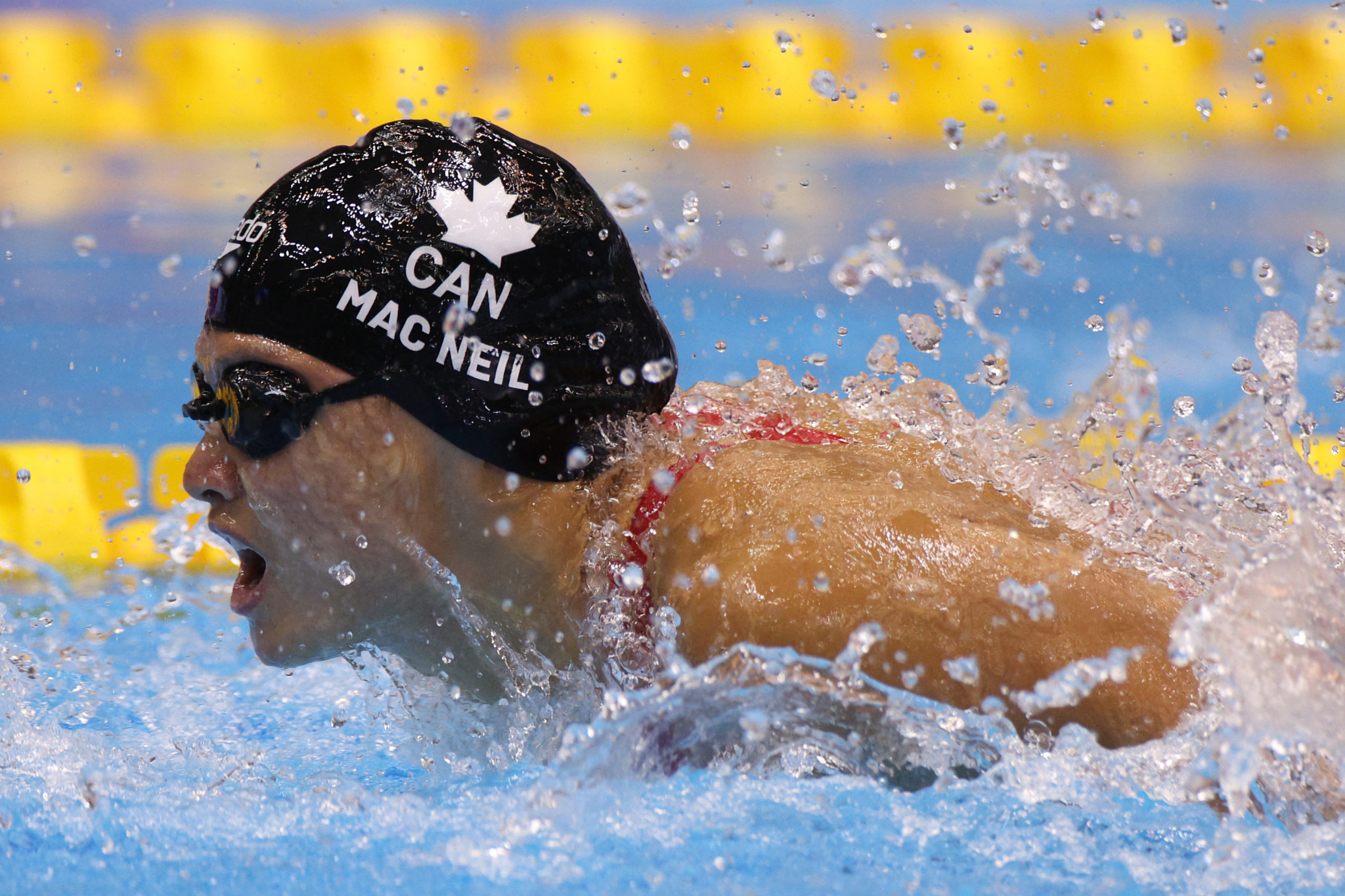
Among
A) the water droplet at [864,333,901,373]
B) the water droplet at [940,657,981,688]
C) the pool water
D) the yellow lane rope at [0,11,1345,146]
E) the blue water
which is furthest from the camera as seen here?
the yellow lane rope at [0,11,1345,146]

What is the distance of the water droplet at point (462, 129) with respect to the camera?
1.56 metres

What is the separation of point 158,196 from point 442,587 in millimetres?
4177

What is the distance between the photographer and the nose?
152 centimetres

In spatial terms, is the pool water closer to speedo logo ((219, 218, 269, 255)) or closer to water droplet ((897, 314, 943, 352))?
water droplet ((897, 314, 943, 352))

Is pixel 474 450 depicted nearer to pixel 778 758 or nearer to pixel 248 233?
pixel 248 233

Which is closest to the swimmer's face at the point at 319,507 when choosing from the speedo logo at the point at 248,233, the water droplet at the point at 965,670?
the speedo logo at the point at 248,233

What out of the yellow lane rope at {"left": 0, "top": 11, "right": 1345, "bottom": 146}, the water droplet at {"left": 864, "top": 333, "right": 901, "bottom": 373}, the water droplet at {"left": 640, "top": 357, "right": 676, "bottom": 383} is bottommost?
the water droplet at {"left": 640, "top": 357, "right": 676, "bottom": 383}

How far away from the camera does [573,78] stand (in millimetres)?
5504

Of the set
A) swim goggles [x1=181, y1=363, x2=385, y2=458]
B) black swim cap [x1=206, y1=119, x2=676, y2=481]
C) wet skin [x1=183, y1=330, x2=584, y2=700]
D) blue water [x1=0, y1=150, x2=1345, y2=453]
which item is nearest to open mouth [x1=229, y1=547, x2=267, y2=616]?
wet skin [x1=183, y1=330, x2=584, y2=700]

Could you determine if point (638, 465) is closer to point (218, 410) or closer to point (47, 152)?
point (218, 410)

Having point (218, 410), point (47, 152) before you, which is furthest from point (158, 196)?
point (218, 410)

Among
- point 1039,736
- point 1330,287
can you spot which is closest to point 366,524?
point 1039,736

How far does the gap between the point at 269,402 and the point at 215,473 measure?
0.12m

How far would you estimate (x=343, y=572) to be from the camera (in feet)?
4.99
